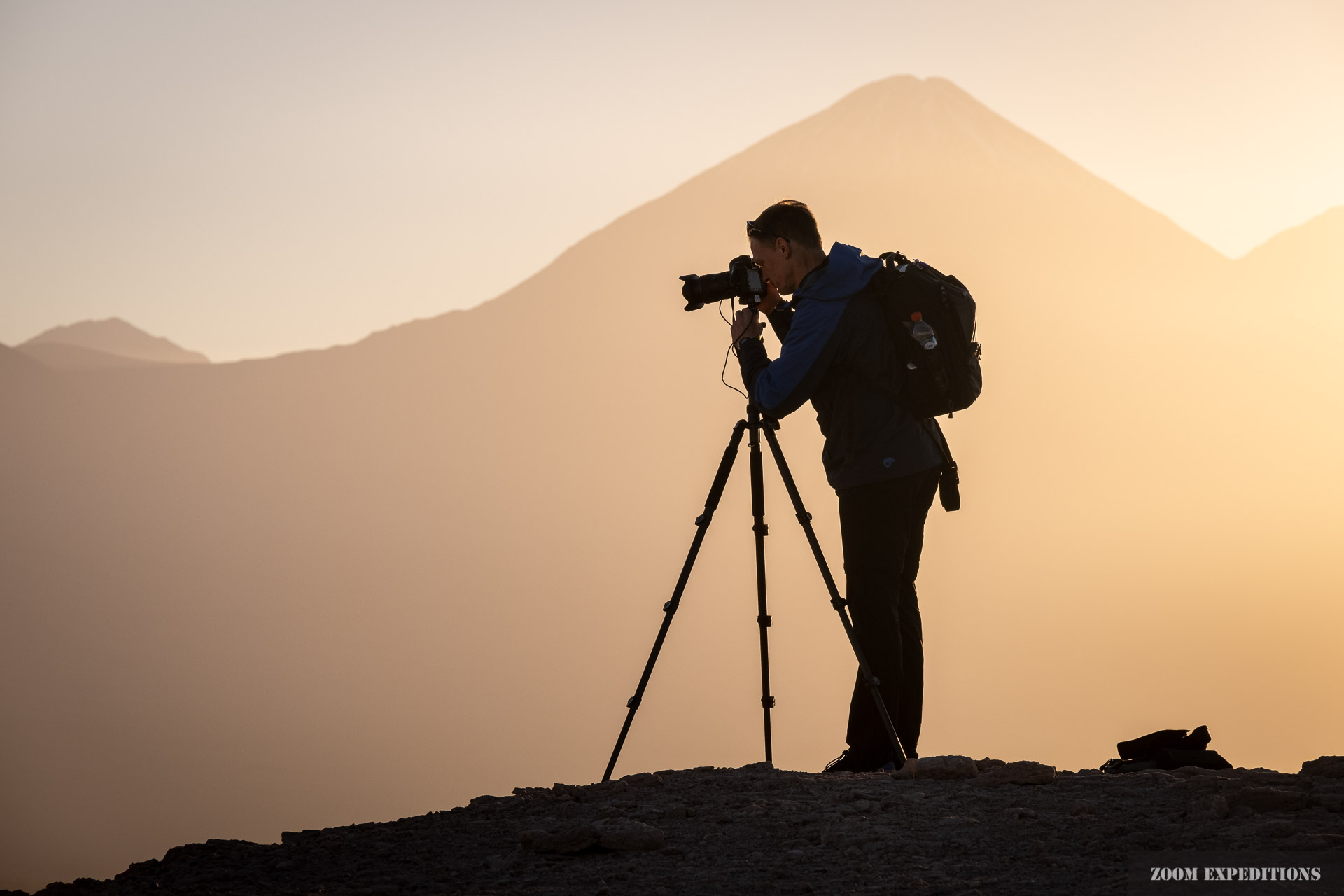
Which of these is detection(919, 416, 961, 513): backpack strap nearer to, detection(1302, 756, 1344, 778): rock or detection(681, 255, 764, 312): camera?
detection(681, 255, 764, 312): camera

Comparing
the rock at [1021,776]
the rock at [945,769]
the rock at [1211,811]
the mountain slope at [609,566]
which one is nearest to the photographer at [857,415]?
the rock at [945,769]

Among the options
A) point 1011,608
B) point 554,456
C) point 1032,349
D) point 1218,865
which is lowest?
point 1218,865

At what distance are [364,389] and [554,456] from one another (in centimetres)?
4292

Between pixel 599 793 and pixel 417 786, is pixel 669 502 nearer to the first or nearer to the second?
pixel 417 786

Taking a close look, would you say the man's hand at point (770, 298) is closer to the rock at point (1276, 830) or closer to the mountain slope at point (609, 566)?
the rock at point (1276, 830)

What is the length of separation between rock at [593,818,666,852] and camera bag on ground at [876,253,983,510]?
156cm

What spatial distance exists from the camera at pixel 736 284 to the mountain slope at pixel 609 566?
330ft

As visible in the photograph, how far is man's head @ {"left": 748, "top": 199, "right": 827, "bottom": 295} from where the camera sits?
11.8 ft

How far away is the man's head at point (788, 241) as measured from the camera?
3.60m

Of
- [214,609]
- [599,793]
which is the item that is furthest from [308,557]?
[599,793]

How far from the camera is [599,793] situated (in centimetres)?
331

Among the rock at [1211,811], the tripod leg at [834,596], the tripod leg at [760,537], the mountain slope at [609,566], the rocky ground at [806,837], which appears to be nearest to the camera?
the rocky ground at [806,837]

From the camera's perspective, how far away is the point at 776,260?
362 centimetres

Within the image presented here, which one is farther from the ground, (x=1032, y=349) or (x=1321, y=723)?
(x=1032, y=349)
